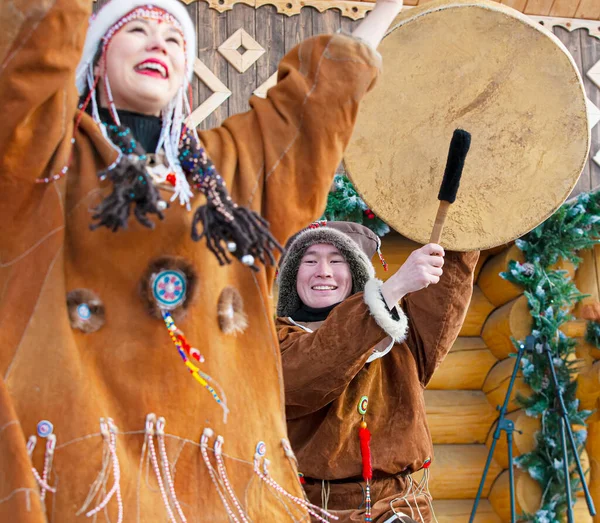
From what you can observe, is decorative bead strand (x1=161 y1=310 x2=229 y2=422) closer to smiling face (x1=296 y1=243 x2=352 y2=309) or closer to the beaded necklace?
the beaded necklace

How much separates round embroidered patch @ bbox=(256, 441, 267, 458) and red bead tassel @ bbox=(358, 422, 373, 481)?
1051 mm

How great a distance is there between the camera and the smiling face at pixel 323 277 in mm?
2986

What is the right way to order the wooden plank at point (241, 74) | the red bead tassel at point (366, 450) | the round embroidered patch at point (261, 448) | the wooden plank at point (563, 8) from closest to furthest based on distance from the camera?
the round embroidered patch at point (261, 448) → the red bead tassel at point (366, 450) → the wooden plank at point (241, 74) → the wooden plank at point (563, 8)

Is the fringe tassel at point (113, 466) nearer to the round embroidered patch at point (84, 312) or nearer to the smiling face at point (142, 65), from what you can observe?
the round embroidered patch at point (84, 312)

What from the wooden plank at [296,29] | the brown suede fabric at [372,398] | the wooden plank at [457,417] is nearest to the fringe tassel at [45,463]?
the brown suede fabric at [372,398]

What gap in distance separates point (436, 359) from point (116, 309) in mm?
1543

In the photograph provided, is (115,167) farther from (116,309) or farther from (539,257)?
(539,257)

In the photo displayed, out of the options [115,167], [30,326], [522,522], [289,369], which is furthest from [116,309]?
[522,522]

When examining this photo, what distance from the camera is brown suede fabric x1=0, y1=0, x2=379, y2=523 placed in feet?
4.76

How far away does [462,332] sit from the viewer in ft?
15.5

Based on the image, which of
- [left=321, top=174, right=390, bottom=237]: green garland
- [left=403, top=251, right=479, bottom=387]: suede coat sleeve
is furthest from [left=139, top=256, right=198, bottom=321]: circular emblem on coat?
[left=321, top=174, right=390, bottom=237]: green garland

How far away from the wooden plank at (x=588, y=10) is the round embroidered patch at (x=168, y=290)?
4.03m

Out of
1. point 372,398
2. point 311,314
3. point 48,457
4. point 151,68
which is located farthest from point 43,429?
point 311,314

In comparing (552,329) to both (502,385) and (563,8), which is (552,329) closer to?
(502,385)
